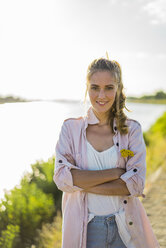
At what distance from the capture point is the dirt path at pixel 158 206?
12.1 ft

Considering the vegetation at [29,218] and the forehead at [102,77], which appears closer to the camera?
the forehead at [102,77]

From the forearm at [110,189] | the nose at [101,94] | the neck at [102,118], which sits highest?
the nose at [101,94]

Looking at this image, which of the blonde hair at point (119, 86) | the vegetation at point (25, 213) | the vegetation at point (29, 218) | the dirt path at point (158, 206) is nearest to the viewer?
the blonde hair at point (119, 86)

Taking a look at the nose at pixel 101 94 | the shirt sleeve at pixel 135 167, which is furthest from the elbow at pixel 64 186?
the nose at pixel 101 94

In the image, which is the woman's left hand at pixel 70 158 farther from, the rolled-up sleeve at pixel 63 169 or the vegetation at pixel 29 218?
the vegetation at pixel 29 218

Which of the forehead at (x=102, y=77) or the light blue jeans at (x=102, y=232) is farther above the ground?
the forehead at (x=102, y=77)

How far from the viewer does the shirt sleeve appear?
6.16 feet

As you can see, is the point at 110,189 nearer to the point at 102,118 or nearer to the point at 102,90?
the point at 102,118

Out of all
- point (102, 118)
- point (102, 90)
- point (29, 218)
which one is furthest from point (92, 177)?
point (29, 218)

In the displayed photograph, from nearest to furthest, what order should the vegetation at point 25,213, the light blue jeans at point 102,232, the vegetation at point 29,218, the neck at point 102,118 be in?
the light blue jeans at point 102,232
the neck at point 102,118
the vegetation at point 29,218
the vegetation at point 25,213

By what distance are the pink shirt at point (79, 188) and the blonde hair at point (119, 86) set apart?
0.17ft

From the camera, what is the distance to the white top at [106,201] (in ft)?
6.01

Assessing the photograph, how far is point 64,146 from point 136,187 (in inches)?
21.4

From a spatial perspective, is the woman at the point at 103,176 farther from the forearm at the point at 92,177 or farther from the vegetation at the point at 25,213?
the vegetation at the point at 25,213
